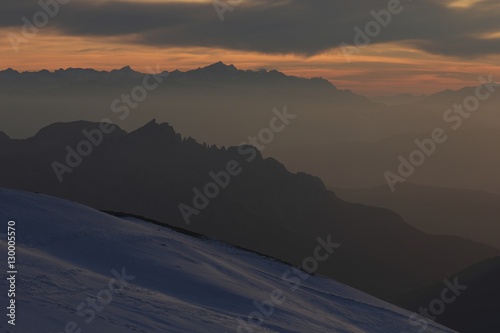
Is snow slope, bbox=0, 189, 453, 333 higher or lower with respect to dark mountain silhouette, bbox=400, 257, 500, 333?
lower

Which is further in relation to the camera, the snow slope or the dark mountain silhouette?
the dark mountain silhouette

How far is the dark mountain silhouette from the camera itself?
464 ft

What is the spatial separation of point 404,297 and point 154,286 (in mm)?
177603

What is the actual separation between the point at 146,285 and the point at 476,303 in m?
141

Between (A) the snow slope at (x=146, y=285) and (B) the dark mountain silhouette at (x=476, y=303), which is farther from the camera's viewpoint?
(B) the dark mountain silhouette at (x=476, y=303)

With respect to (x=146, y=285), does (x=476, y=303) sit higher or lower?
higher

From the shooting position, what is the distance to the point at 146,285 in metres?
22.7

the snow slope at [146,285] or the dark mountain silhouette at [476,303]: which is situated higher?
the dark mountain silhouette at [476,303]

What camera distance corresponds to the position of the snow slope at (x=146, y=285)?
16.5m

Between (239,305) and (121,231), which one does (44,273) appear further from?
(121,231)

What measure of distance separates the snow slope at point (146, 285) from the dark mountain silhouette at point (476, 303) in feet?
386

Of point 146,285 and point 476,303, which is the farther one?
point 476,303

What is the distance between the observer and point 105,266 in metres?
24.1

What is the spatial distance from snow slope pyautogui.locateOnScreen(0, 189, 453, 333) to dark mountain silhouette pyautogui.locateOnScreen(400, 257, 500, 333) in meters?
118
